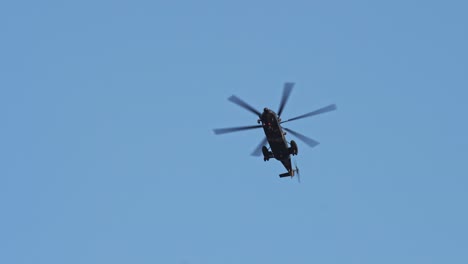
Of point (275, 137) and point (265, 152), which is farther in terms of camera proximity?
point (265, 152)

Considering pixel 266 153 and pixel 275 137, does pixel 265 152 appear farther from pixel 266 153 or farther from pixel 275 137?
pixel 275 137

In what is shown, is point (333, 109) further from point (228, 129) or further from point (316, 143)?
point (228, 129)

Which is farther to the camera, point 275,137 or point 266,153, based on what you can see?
point 266,153

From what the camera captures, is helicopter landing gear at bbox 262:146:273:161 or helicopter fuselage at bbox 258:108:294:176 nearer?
helicopter fuselage at bbox 258:108:294:176

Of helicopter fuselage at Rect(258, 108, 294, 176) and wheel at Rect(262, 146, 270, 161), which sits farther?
wheel at Rect(262, 146, 270, 161)

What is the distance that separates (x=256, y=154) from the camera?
10206 centimetres

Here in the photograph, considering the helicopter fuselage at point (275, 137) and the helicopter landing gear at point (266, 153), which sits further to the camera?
the helicopter landing gear at point (266, 153)

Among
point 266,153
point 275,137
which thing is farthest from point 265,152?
point 275,137

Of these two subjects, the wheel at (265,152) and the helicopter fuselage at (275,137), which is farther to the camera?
the wheel at (265,152)

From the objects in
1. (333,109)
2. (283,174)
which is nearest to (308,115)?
(333,109)

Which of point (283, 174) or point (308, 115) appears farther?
point (283, 174)

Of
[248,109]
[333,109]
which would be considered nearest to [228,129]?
[248,109]

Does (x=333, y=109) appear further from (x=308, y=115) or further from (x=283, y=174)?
(x=283, y=174)

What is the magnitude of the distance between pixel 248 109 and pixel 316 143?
22.9 ft
